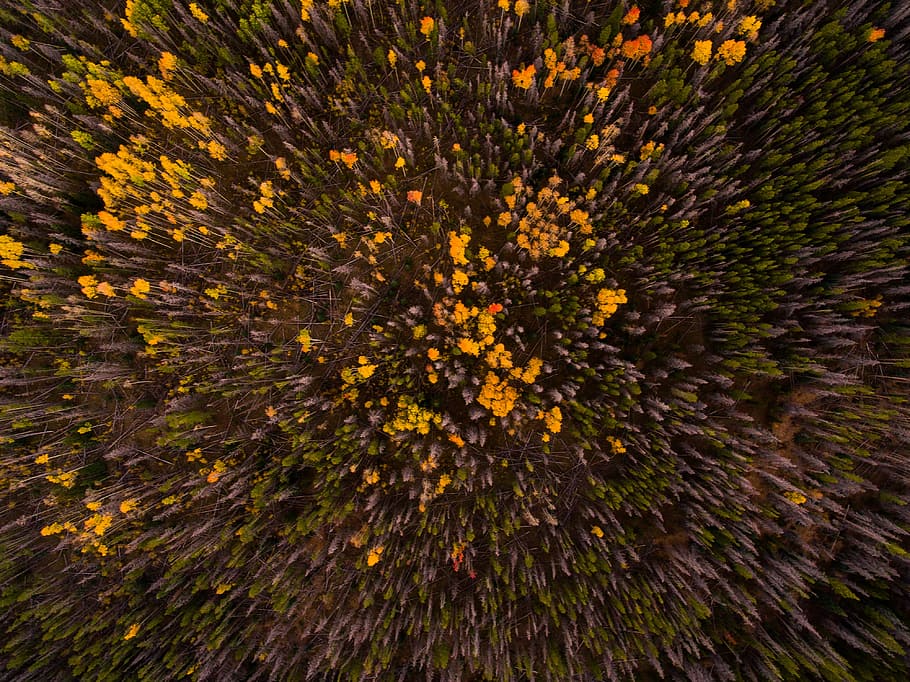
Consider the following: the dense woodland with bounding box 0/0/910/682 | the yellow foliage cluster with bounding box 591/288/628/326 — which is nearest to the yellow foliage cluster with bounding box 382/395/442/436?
the dense woodland with bounding box 0/0/910/682


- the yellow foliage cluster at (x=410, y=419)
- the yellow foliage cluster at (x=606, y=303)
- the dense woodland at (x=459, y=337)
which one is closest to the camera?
the yellow foliage cluster at (x=606, y=303)

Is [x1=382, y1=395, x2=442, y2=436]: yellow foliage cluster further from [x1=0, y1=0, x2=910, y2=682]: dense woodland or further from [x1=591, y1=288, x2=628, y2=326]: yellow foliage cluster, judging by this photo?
[x1=591, y1=288, x2=628, y2=326]: yellow foliage cluster

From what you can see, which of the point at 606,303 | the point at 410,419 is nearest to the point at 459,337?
the point at 410,419

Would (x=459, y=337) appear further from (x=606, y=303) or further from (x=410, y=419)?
(x=606, y=303)

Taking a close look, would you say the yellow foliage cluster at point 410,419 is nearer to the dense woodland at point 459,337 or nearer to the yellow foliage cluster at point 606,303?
the dense woodland at point 459,337

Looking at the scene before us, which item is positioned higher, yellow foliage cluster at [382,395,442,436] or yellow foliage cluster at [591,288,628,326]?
yellow foliage cluster at [591,288,628,326]

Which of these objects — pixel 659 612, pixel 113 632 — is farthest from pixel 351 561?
pixel 659 612

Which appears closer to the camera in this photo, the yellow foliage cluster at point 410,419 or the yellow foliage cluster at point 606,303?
the yellow foliage cluster at point 606,303

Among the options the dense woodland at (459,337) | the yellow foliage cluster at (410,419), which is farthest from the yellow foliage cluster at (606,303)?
the yellow foliage cluster at (410,419)
